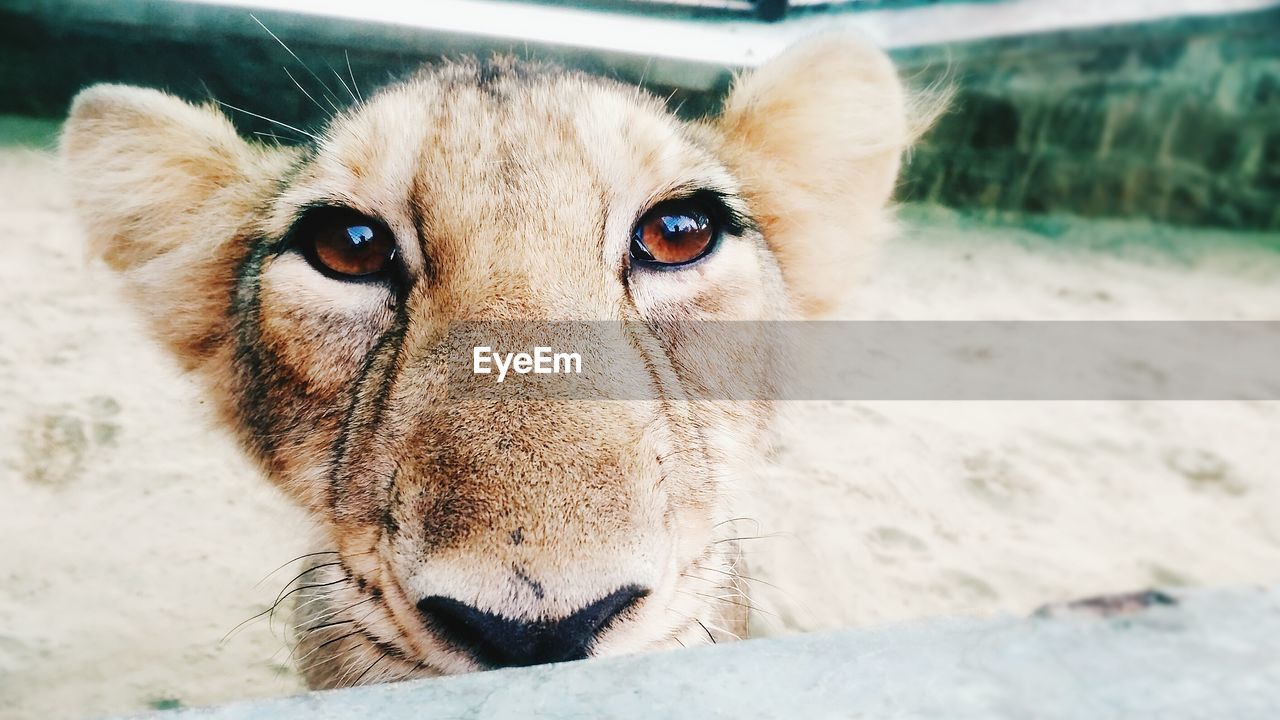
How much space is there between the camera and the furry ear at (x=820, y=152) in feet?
6.59

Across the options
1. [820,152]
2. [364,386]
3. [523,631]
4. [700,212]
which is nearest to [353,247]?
Result: [364,386]

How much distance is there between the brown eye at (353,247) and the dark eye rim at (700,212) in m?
0.53

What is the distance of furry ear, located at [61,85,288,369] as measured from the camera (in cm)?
182

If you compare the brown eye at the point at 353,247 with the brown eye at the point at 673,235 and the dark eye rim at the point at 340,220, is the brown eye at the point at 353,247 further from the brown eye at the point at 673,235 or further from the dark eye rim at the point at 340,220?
the brown eye at the point at 673,235

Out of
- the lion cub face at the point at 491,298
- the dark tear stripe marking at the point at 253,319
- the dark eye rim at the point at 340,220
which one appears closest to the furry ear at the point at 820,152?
the lion cub face at the point at 491,298

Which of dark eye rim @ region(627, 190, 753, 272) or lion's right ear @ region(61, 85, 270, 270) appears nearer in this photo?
dark eye rim @ region(627, 190, 753, 272)

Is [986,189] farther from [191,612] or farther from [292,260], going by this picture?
[191,612]

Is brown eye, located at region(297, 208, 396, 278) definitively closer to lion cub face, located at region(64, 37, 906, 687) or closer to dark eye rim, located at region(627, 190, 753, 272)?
lion cub face, located at region(64, 37, 906, 687)

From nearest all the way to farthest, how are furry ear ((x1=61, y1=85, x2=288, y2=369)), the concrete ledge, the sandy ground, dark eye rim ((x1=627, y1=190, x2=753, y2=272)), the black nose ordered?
the concrete ledge
the black nose
dark eye rim ((x1=627, y1=190, x2=753, y2=272))
furry ear ((x1=61, y1=85, x2=288, y2=369))
the sandy ground

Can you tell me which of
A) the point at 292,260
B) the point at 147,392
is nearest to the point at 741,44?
the point at 292,260

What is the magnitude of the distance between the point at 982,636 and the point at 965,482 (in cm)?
178

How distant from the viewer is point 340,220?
161cm

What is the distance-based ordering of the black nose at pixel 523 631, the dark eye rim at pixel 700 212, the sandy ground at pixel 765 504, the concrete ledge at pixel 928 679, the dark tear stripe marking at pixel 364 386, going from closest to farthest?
the concrete ledge at pixel 928 679 → the black nose at pixel 523 631 → the dark tear stripe marking at pixel 364 386 → the dark eye rim at pixel 700 212 → the sandy ground at pixel 765 504

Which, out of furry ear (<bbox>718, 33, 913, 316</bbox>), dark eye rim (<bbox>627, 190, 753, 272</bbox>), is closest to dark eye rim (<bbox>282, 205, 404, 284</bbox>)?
dark eye rim (<bbox>627, 190, 753, 272</bbox>)
